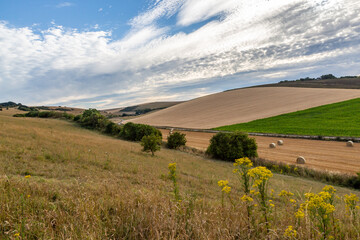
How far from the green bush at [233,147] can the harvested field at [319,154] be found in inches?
91.5

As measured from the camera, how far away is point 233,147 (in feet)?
70.9

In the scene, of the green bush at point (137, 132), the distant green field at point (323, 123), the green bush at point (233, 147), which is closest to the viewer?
the green bush at point (233, 147)

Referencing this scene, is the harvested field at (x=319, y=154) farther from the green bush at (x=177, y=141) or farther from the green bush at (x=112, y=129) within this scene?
the green bush at (x=112, y=129)

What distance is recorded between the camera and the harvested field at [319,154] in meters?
17.6

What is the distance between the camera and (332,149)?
73.5 ft

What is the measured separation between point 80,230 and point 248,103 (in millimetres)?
75450

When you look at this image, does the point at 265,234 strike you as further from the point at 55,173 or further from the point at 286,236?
the point at 55,173

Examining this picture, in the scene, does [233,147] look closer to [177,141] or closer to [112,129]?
[177,141]

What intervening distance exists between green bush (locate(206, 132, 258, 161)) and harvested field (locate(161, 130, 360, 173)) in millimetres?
2325

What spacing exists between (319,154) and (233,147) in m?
9.92

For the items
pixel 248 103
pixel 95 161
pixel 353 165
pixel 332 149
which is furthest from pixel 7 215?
pixel 248 103

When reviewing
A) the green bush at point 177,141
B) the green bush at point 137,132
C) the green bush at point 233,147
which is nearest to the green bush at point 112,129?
the green bush at point 137,132

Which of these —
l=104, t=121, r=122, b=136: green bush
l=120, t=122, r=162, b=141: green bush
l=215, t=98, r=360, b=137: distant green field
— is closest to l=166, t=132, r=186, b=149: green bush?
l=120, t=122, r=162, b=141: green bush

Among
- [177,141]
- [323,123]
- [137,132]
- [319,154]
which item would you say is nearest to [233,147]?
[177,141]
